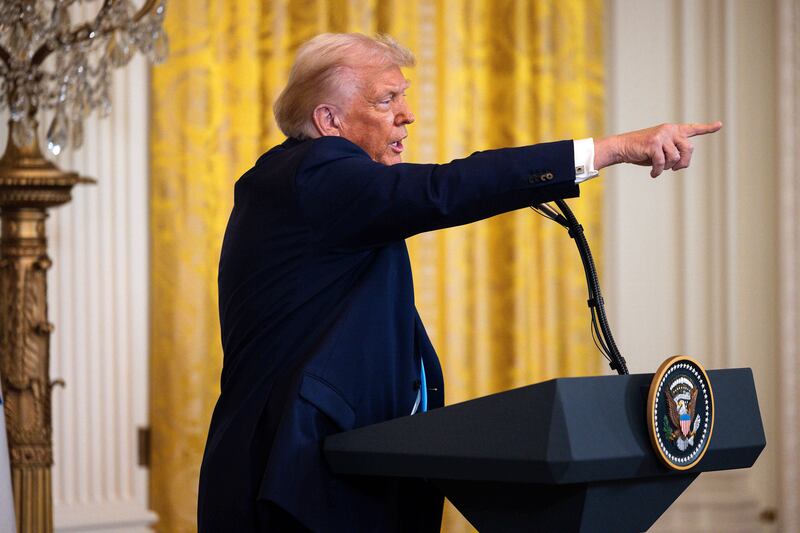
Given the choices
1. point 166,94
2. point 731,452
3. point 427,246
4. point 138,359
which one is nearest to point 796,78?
point 427,246

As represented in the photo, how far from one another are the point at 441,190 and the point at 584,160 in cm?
22

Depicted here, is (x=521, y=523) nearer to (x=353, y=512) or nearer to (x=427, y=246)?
(x=353, y=512)

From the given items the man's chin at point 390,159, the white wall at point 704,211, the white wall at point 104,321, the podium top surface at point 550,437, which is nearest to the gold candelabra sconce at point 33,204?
the white wall at point 104,321

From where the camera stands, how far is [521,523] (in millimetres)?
1528

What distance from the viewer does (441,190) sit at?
5.30 ft

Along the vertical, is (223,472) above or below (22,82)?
below

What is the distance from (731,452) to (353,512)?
60 cm

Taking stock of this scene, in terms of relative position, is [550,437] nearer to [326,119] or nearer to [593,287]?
[593,287]

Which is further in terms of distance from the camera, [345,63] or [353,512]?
[345,63]

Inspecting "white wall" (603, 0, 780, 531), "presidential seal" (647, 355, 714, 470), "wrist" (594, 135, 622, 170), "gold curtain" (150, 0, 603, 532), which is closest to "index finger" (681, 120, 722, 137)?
"wrist" (594, 135, 622, 170)

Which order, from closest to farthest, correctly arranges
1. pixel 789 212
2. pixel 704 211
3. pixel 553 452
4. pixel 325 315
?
1. pixel 553 452
2. pixel 325 315
3. pixel 789 212
4. pixel 704 211

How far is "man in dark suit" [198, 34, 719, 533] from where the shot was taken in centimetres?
162

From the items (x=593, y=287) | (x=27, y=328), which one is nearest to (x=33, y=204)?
(x=27, y=328)

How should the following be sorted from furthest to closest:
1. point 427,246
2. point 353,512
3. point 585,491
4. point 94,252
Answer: point 427,246
point 94,252
point 353,512
point 585,491
